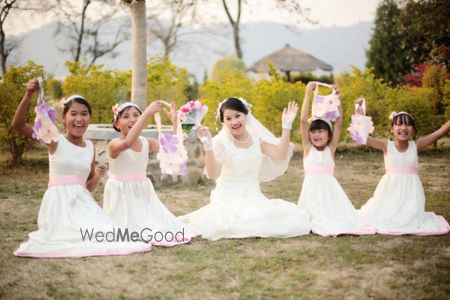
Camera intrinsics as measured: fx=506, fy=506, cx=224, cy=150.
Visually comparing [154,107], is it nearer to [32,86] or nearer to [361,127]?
[32,86]

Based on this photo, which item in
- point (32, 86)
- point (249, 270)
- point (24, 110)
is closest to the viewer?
point (249, 270)

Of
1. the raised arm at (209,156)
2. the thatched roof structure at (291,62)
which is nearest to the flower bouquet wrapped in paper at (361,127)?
the raised arm at (209,156)

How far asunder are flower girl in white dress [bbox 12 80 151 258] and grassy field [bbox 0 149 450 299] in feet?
0.45

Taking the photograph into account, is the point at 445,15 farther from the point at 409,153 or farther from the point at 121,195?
the point at 121,195

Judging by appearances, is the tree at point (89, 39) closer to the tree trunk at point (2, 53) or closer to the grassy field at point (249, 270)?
the tree trunk at point (2, 53)

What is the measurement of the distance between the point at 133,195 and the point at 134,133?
0.78 meters

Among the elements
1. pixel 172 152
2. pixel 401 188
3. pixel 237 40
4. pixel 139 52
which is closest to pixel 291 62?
pixel 237 40

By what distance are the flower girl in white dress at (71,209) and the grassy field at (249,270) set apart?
0.14 metres

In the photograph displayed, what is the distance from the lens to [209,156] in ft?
17.2

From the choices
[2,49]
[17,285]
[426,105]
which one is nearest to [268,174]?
[17,285]

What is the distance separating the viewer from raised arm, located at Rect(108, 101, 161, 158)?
457 cm

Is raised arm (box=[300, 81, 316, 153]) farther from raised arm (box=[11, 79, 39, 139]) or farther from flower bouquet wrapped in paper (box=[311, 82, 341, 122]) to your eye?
raised arm (box=[11, 79, 39, 139])

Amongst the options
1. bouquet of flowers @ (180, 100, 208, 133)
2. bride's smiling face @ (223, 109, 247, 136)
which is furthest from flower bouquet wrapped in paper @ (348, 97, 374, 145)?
bouquet of flowers @ (180, 100, 208, 133)

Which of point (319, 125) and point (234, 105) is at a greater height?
point (234, 105)
